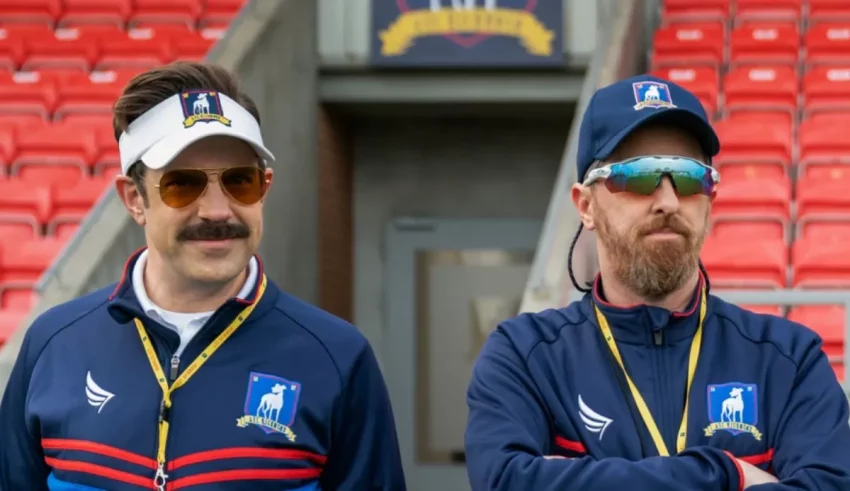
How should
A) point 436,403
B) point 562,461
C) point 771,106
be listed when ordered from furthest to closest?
point 436,403 → point 771,106 → point 562,461

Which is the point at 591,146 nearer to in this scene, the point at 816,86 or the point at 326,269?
the point at 816,86

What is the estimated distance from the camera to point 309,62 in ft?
28.2

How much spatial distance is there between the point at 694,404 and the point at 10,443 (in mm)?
1298

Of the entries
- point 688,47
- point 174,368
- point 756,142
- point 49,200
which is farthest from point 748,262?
point 174,368

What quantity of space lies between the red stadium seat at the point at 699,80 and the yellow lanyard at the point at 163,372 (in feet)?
18.6

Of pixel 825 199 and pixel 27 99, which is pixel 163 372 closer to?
pixel 825 199

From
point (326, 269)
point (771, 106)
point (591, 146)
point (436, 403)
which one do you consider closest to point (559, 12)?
point (771, 106)

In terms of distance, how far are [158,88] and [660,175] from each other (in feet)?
3.14

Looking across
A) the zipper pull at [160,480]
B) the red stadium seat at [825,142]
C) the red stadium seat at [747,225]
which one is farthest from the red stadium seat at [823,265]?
the zipper pull at [160,480]

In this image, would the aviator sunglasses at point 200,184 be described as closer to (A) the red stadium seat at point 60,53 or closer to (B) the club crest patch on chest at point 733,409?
(B) the club crest patch on chest at point 733,409

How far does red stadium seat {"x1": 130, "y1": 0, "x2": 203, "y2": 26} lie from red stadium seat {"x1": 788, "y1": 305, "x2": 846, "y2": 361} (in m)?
5.14

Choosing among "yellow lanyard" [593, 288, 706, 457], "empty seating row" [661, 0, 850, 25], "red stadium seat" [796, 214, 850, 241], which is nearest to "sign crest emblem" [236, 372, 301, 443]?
"yellow lanyard" [593, 288, 706, 457]

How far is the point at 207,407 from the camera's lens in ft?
7.47

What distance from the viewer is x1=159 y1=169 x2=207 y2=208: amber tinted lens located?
2.30 m
